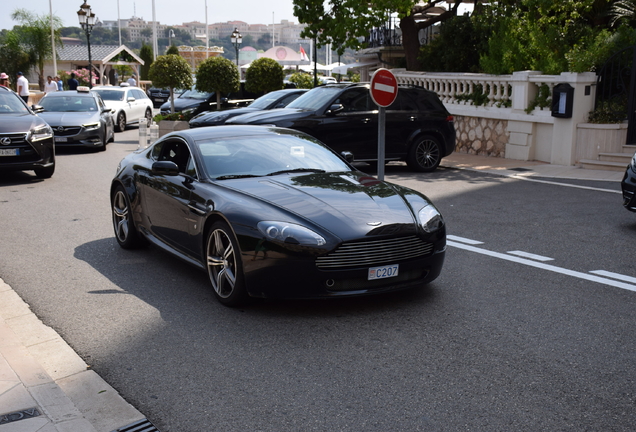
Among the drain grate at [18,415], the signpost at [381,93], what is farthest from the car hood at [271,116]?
the drain grate at [18,415]

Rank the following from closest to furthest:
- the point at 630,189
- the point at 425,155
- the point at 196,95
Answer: the point at 630,189 < the point at 425,155 < the point at 196,95

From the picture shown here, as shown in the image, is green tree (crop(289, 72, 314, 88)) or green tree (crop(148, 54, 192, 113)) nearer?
green tree (crop(148, 54, 192, 113))

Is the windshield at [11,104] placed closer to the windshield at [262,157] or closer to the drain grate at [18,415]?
the windshield at [262,157]

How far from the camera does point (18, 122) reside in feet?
44.8

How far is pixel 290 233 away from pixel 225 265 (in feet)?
→ 2.45

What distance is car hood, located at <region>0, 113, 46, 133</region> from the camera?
43.7ft

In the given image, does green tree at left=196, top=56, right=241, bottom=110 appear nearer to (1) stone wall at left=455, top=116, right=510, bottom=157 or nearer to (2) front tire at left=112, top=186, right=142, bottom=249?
(1) stone wall at left=455, top=116, right=510, bottom=157

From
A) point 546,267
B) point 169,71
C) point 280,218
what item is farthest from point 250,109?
point 280,218

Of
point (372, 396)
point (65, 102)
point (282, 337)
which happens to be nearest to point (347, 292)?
point (282, 337)

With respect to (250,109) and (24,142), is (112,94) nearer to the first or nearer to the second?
(250,109)

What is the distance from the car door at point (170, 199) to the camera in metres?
6.75

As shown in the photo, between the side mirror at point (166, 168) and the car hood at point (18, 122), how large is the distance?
7.61 m

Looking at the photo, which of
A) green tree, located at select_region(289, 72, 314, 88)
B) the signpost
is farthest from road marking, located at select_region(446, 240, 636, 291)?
green tree, located at select_region(289, 72, 314, 88)

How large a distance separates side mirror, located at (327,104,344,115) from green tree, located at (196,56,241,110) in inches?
454
